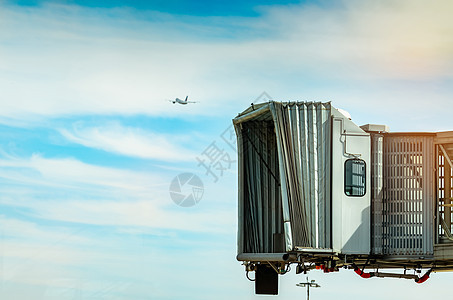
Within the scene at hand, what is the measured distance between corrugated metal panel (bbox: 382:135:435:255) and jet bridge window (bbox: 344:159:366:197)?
3.81 ft

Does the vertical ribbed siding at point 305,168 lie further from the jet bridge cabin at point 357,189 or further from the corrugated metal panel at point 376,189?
the corrugated metal panel at point 376,189

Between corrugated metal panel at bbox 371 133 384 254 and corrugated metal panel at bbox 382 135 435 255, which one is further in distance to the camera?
corrugated metal panel at bbox 371 133 384 254

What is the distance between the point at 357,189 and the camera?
4359cm

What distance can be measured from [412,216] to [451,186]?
7.51 ft

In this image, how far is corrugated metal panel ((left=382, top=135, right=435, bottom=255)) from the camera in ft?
142

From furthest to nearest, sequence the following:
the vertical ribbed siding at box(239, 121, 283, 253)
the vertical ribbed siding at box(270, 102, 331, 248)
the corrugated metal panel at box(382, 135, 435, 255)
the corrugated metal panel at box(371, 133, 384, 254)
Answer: the vertical ribbed siding at box(239, 121, 283, 253) → the corrugated metal panel at box(371, 133, 384, 254) → the corrugated metal panel at box(382, 135, 435, 255) → the vertical ribbed siding at box(270, 102, 331, 248)

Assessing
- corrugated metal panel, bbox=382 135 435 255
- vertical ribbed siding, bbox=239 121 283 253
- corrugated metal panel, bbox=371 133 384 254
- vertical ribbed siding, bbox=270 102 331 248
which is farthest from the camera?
vertical ribbed siding, bbox=239 121 283 253

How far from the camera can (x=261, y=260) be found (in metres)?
44.8

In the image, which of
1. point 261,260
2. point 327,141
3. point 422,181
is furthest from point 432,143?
point 261,260

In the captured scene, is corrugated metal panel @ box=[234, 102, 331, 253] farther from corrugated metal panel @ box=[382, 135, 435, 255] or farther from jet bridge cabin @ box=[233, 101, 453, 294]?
corrugated metal panel @ box=[382, 135, 435, 255]

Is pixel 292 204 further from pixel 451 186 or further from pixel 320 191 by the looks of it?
pixel 451 186

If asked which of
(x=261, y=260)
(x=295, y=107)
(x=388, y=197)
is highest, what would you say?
(x=295, y=107)

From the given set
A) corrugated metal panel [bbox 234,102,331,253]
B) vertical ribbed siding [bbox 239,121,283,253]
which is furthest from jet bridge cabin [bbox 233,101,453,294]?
vertical ribbed siding [bbox 239,121,283,253]

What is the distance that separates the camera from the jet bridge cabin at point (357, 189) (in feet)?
141
